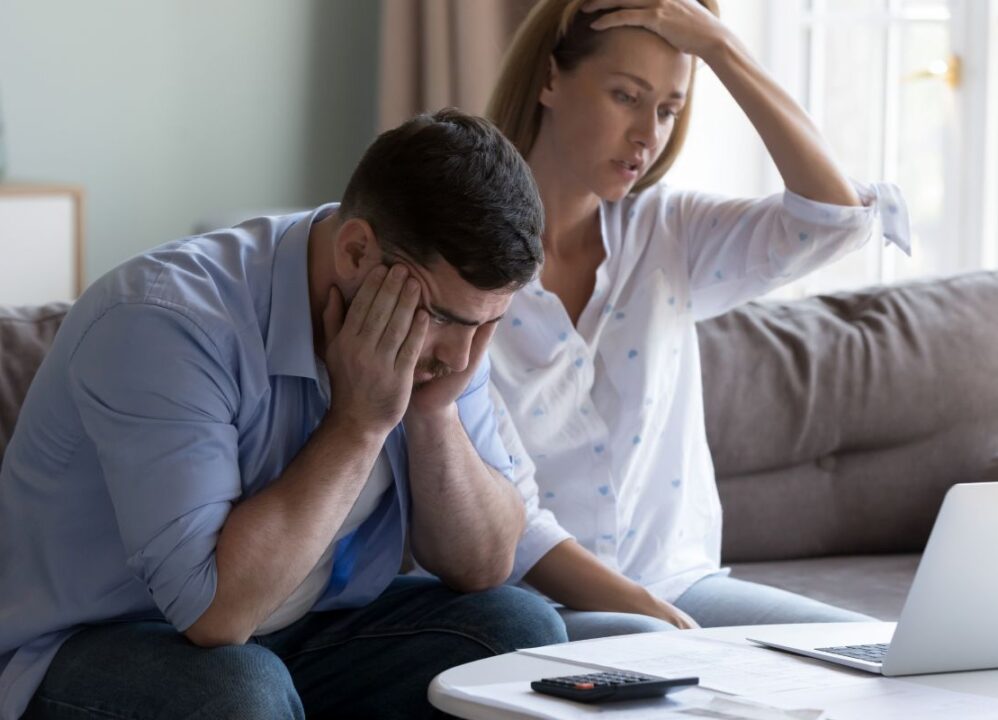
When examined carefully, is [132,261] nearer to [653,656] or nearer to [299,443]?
[299,443]

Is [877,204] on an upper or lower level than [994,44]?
lower

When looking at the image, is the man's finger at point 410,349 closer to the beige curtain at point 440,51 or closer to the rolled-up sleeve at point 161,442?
the rolled-up sleeve at point 161,442

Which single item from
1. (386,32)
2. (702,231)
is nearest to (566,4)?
(702,231)

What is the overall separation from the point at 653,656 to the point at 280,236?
0.60 metres

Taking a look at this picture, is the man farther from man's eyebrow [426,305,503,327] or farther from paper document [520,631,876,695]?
paper document [520,631,876,695]

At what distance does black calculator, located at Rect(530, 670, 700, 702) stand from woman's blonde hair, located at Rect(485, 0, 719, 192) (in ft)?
3.18

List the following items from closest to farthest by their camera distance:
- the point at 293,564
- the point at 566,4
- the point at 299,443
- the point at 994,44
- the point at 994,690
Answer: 1. the point at 994,690
2. the point at 293,564
3. the point at 299,443
4. the point at 566,4
5. the point at 994,44

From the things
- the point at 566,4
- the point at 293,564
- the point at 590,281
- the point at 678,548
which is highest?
the point at 566,4

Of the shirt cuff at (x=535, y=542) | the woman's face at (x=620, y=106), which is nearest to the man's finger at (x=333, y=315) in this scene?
the shirt cuff at (x=535, y=542)

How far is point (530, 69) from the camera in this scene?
79.2 inches

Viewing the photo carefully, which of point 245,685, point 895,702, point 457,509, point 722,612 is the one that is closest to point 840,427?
point 722,612

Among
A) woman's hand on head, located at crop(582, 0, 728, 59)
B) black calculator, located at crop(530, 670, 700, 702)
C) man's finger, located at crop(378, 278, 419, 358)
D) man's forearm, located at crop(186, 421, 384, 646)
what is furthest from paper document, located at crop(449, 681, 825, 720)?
woman's hand on head, located at crop(582, 0, 728, 59)

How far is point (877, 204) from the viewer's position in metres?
2.07

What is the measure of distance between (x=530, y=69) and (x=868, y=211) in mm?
493
